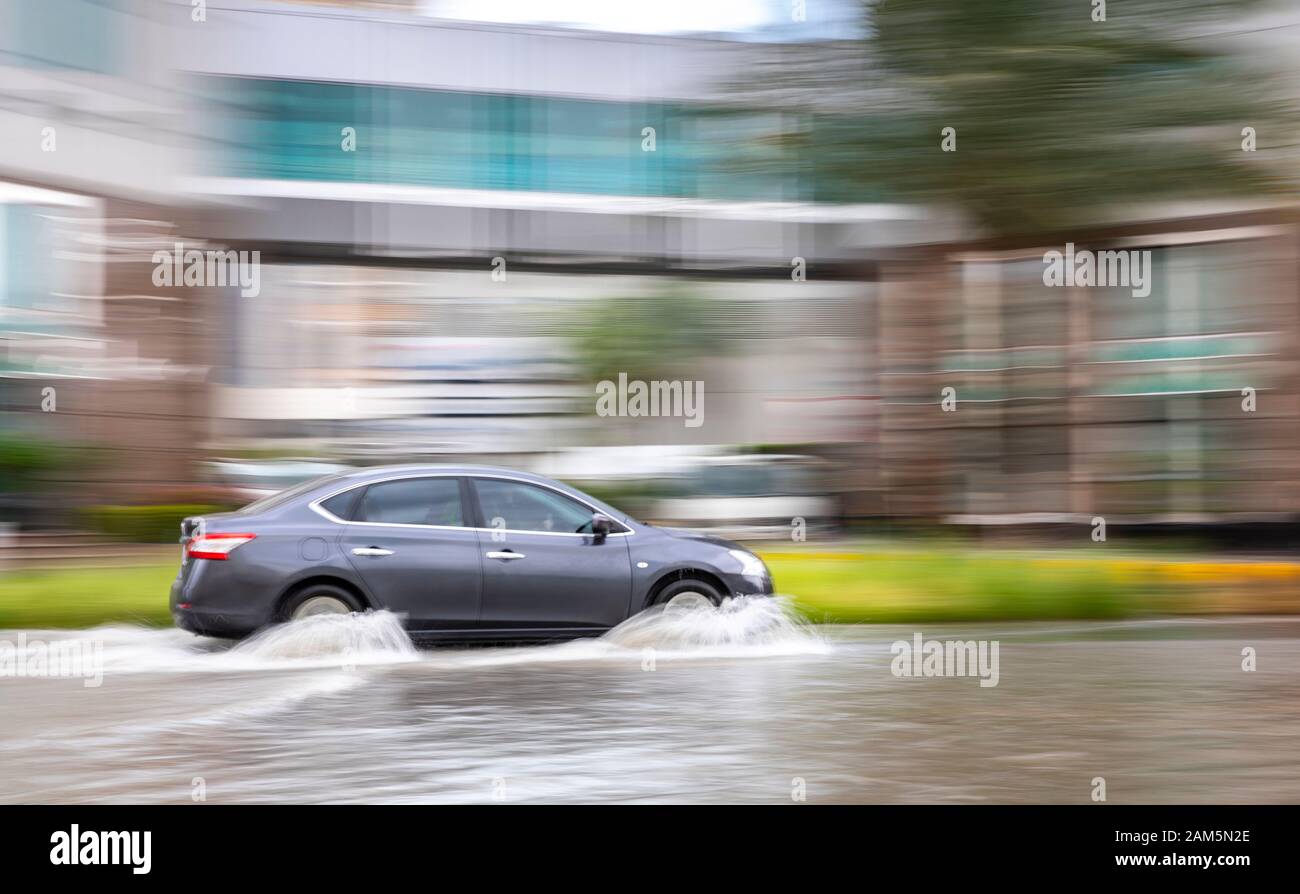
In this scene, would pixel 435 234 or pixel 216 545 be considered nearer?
pixel 216 545

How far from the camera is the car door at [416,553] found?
11.7 meters

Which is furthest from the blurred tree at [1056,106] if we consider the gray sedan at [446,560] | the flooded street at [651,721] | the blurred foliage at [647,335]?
the blurred foliage at [647,335]

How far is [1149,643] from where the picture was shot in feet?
44.1

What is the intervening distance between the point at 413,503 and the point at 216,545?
1.41 metres

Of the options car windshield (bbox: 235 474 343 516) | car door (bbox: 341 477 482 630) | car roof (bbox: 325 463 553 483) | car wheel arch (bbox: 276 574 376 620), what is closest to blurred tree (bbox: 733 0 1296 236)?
car roof (bbox: 325 463 553 483)

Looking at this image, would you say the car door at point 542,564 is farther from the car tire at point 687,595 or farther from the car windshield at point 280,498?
the car windshield at point 280,498

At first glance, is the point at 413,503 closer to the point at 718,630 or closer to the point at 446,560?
the point at 446,560

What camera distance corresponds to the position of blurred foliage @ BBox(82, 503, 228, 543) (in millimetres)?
19328

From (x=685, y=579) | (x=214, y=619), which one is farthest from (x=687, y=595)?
(x=214, y=619)

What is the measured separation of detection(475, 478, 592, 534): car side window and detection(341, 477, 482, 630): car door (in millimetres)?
215

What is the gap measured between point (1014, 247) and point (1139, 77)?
2.03 meters

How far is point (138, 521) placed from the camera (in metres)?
19.9

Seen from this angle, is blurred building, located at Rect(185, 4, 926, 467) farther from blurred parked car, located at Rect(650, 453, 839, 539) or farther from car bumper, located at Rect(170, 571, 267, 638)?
car bumper, located at Rect(170, 571, 267, 638)
